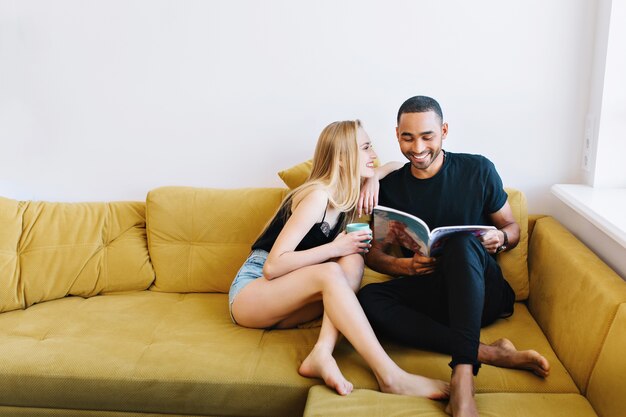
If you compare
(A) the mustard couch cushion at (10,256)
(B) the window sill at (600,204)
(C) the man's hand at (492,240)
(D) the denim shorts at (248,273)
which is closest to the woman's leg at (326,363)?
(D) the denim shorts at (248,273)

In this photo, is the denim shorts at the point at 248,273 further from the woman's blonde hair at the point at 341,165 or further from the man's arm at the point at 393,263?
the man's arm at the point at 393,263

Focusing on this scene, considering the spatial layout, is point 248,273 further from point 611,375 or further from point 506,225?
point 611,375

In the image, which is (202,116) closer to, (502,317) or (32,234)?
(32,234)

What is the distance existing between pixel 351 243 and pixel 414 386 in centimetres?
55

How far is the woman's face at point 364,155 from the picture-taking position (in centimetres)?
209

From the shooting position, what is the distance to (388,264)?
6.93 ft

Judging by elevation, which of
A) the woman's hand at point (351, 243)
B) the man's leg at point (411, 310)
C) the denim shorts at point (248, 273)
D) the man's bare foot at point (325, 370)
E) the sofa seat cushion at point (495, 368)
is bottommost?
the sofa seat cushion at point (495, 368)

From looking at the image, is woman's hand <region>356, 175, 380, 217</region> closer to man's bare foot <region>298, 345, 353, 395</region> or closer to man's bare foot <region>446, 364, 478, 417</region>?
man's bare foot <region>298, 345, 353, 395</region>

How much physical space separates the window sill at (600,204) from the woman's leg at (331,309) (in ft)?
2.40

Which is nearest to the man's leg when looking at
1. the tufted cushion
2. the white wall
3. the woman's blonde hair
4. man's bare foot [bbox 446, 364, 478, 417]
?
man's bare foot [bbox 446, 364, 478, 417]

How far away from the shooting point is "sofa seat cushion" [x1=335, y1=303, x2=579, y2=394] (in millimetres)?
1618

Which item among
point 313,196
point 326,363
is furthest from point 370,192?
point 326,363

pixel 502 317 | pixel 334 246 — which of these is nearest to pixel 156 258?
pixel 334 246

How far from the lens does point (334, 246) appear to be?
1977 millimetres
